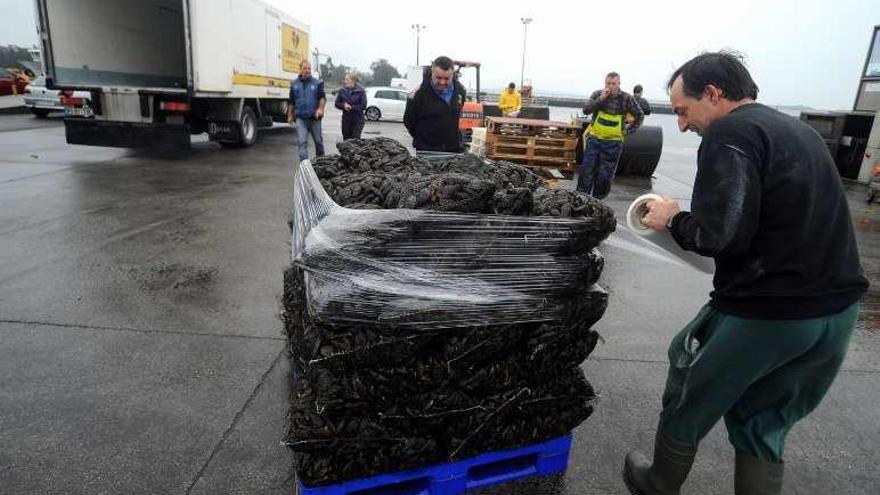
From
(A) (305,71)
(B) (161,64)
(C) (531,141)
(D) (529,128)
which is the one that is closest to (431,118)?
(C) (531,141)

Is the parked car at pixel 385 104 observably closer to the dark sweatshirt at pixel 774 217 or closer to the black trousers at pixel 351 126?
the black trousers at pixel 351 126

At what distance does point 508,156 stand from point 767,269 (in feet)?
25.2

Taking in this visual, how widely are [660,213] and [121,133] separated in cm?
1006

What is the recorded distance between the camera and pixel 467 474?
2025mm

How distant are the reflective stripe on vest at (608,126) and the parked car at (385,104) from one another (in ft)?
58.6

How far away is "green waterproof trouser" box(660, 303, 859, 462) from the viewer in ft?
5.50

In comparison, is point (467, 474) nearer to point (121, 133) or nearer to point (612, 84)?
point (612, 84)

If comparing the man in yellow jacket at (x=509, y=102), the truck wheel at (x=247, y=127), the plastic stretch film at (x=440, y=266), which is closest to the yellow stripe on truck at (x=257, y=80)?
the truck wheel at (x=247, y=127)

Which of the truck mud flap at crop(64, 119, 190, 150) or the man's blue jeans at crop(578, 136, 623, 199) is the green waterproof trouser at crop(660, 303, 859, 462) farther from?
the truck mud flap at crop(64, 119, 190, 150)

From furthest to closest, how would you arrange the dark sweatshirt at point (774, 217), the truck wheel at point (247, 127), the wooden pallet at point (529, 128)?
1. the truck wheel at point (247, 127)
2. the wooden pallet at point (529, 128)
3. the dark sweatshirt at point (774, 217)

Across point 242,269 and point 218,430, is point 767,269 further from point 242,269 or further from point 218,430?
point 242,269

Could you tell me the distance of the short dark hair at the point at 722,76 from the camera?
5.48ft

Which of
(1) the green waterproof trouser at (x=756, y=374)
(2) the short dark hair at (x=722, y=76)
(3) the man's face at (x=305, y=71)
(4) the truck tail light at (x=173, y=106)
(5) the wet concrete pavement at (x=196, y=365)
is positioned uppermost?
(3) the man's face at (x=305, y=71)

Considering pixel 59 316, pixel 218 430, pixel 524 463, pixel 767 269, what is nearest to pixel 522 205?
pixel 767 269
